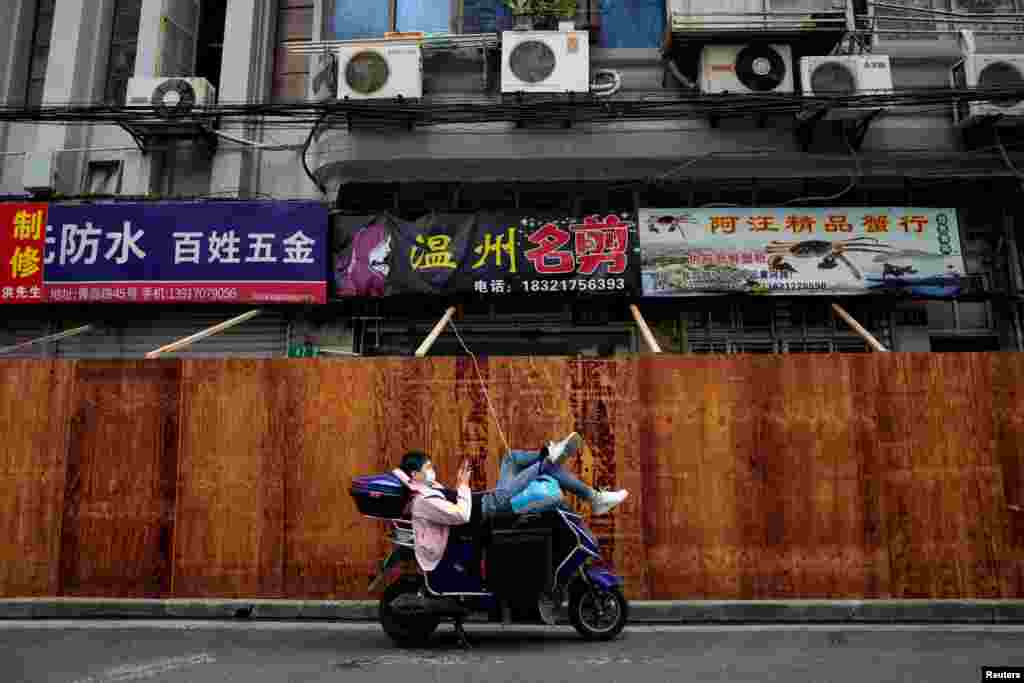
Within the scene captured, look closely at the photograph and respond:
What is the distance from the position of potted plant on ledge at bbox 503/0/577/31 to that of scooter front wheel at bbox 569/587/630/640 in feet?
28.4

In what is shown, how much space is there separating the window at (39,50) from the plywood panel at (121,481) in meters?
7.66

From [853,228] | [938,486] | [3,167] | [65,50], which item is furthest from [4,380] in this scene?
[853,228]

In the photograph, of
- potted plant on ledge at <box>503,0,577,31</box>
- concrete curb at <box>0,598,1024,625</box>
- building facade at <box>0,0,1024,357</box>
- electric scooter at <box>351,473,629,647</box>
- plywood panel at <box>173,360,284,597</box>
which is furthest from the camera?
potted plant on ledge at <box>503,0,577,31</box>

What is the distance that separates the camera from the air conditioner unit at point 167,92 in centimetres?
1156

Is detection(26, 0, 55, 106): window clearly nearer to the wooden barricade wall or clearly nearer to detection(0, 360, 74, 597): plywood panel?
detection(0, 360, 74, 597): plywood panel

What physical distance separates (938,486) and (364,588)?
5.84m

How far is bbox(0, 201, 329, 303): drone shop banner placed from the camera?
1066 centimetres

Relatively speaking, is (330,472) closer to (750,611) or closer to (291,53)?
(750,611)

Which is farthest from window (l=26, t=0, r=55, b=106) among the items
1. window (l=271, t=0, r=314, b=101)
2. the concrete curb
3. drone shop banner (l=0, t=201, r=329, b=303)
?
the concrete curb

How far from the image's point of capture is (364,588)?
7562 mm

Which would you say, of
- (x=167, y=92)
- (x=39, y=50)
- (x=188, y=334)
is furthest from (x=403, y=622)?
(x=39, y=50)

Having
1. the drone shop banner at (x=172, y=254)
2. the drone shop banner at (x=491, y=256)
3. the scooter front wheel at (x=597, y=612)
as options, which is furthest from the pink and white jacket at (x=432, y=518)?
the drone shop banner at (x=172, y=254)

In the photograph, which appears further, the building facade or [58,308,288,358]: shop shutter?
[58,308,288,358]: shop shutter

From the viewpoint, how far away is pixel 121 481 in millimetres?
7953
